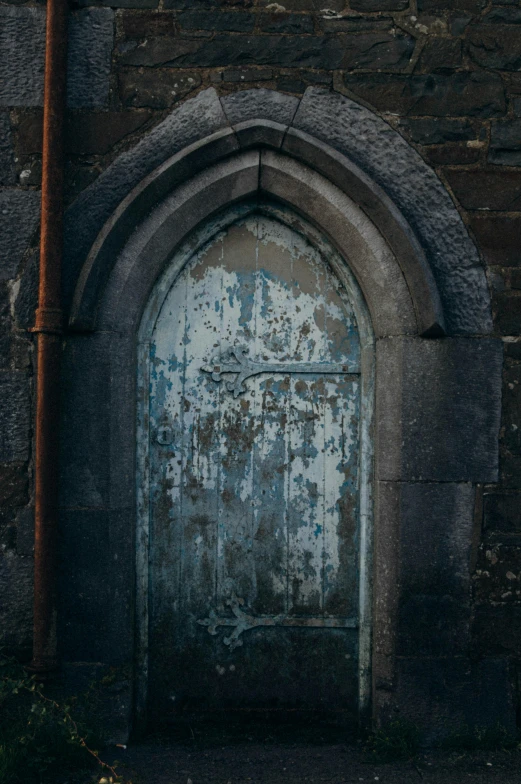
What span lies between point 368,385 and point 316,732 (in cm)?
166

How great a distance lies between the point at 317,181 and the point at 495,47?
40.9 inches

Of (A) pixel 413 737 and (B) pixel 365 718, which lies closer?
(A) pixel 413 737

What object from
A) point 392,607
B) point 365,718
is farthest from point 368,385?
point 365,718

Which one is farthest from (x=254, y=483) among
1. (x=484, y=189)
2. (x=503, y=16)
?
(x=503, y=16)

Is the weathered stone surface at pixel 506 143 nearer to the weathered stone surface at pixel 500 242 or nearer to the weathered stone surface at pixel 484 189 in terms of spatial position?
the weathered stone surface at pixel 484 189

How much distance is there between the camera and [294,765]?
9.84ft

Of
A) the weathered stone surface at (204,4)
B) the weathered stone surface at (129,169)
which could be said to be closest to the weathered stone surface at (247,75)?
the weathered stone surface at (129,169)

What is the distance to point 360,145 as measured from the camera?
3258 mm

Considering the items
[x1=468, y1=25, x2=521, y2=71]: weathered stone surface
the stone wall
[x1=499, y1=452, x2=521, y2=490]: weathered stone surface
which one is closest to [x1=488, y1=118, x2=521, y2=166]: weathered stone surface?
the stone wall

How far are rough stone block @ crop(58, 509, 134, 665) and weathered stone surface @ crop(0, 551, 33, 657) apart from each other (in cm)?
15

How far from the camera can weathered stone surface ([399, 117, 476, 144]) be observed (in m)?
3.26

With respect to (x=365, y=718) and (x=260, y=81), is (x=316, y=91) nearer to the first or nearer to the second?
(x=260, y=81)

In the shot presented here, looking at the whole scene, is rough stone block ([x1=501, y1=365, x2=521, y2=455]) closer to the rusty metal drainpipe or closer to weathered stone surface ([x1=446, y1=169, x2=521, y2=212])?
weathered stone surface ([x1=446, y1=169, x2=521, y2=212])

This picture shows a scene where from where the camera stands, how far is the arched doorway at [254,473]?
341 cm
